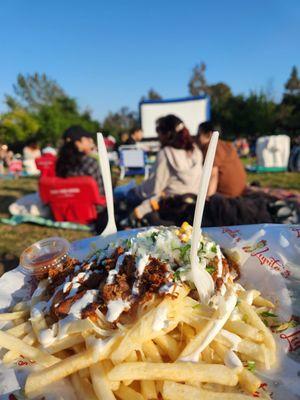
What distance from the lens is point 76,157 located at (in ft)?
23.2

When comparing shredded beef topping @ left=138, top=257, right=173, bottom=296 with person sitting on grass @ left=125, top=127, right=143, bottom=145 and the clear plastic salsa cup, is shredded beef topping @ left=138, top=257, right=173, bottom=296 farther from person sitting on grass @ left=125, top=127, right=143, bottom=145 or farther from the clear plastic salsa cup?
person sitting on grass @ left=125, top=127, right=143, bottom=145

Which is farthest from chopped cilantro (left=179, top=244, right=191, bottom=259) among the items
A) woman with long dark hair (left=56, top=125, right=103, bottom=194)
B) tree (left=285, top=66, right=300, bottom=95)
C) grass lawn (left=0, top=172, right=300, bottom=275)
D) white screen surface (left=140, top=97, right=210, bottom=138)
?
tree (left=285, top=66, right=300, bottom=95)

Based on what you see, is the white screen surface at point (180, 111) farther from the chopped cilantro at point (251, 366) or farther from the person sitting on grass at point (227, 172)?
the chopped cilantro at point (251, 366)

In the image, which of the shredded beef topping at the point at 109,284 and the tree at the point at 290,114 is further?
the tree at the point at 290,114

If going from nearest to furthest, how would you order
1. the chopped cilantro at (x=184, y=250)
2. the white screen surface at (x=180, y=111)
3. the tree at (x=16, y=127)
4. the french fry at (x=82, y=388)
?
the french fry at (x=82, y=388), the chopped cilantro at (x=184, y=250), the white screen surface at (x=180, y=111), the tree at (x=16, y=127)

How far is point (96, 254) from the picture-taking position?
2.20 m

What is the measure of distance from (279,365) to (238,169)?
16.6 feet

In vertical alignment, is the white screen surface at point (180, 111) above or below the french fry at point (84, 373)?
above

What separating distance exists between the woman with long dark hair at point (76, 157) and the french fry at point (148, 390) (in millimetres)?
5722

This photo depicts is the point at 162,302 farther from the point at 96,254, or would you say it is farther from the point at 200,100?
the point at 200,100

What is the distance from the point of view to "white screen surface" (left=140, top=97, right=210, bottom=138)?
74.6 ft

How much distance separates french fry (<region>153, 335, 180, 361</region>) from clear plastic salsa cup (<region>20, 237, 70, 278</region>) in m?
0.92

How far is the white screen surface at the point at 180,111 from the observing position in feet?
74.6

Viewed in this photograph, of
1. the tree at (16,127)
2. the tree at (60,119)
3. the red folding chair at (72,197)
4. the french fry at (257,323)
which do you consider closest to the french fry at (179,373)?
the french fry at (257,323)
